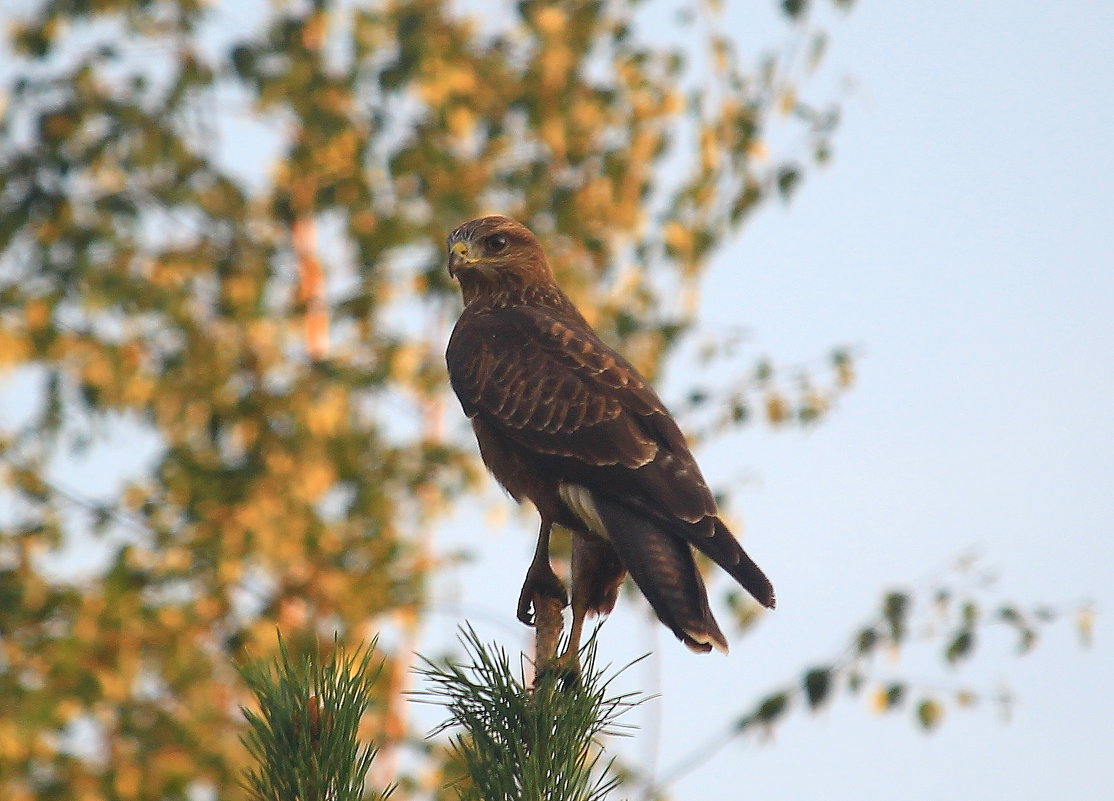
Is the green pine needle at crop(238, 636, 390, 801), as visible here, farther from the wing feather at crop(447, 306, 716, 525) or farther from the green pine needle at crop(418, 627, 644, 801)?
the wing feather at crop(447, 306, 716, 525)

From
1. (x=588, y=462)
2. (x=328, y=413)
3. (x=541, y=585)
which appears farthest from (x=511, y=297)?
(x=328, y=413)

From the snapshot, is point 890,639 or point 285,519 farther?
point 285,519

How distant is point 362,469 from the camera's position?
8906 millimetres

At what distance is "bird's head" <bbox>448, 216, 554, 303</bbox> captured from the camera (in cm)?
536

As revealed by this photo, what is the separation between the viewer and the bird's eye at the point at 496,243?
5.42m

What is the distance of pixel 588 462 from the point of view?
169 inches

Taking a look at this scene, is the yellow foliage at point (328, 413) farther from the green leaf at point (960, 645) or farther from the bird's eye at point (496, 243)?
the green leaf at point (960, 645)

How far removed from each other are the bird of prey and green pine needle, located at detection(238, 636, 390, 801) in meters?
0.87

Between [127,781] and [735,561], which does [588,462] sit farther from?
[127,781]

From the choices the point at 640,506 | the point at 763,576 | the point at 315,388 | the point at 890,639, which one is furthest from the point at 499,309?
the point at 315,388

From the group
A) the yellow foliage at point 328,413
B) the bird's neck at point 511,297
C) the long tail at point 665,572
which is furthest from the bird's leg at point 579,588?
the yellow foliage at point 328,413

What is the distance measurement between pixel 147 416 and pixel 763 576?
6261 millimetres

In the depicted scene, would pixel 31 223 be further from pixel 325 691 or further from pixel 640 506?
pixel 325 691

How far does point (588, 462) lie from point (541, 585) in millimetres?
587
